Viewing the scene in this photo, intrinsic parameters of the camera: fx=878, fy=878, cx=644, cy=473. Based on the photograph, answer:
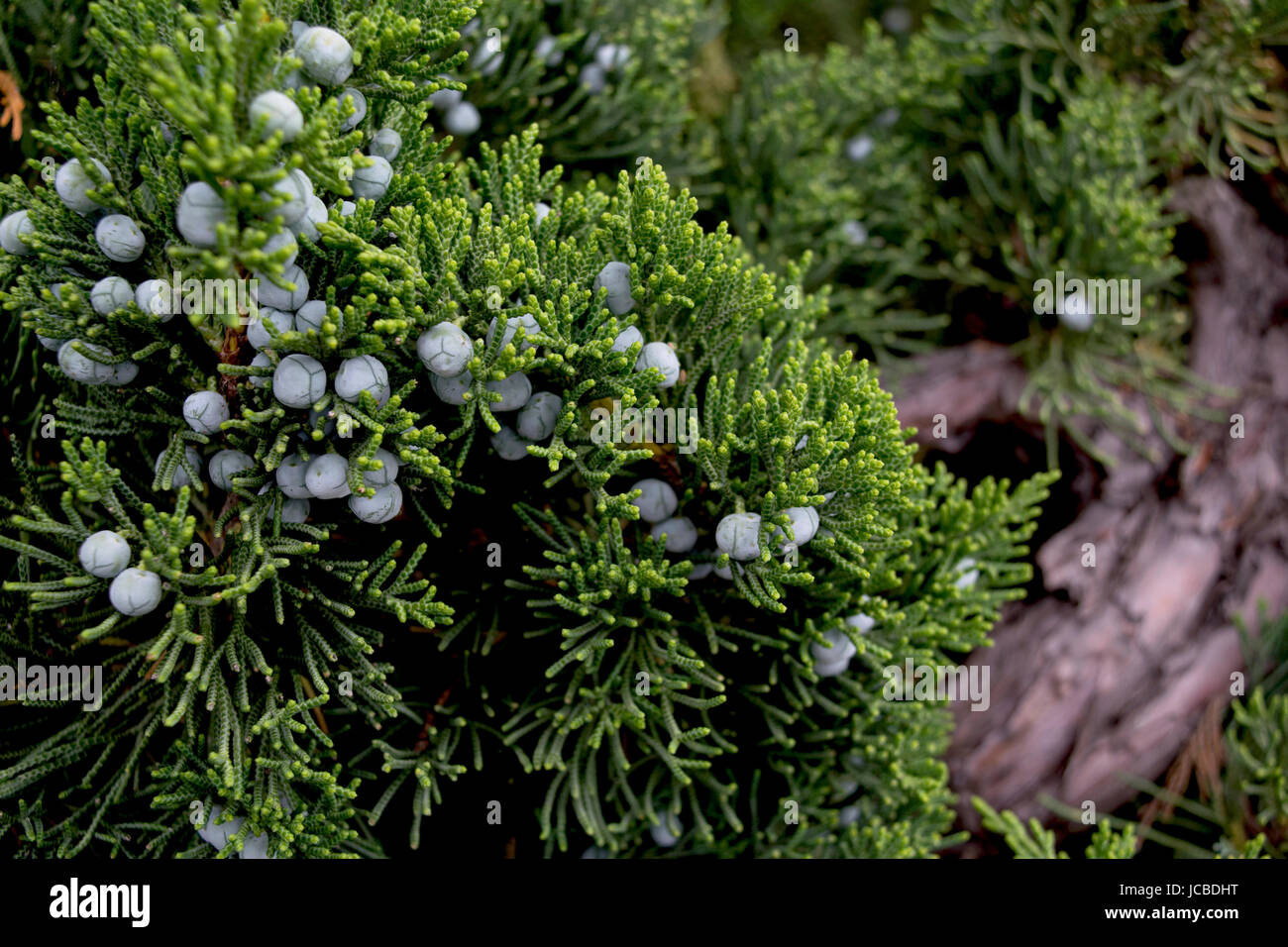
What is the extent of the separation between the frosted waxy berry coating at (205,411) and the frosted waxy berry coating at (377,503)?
0.20 metres

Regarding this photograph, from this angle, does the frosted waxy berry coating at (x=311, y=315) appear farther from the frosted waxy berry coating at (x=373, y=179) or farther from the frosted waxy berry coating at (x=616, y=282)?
the frosted waxy berry coating at (x=616, y=282)

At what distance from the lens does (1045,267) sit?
7.67ft

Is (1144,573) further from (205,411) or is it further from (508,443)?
(205,411)

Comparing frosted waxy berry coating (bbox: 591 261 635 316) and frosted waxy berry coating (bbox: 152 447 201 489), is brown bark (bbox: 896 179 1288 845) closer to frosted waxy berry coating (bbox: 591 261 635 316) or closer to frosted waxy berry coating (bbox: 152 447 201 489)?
frosted waxy berry coating (bbox: 591 261 635 316)

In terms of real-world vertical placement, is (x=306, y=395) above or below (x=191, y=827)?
above

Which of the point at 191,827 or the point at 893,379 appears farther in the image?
the point at 893,379

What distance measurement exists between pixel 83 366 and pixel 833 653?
118cm

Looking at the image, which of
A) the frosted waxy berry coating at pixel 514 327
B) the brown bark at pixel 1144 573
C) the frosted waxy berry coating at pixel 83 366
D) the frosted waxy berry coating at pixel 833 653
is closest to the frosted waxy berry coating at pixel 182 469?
the frosted waxy berry coating at pixel 83 366

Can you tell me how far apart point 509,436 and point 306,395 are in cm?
29

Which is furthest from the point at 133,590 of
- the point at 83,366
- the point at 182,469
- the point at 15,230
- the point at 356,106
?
the point at 356,106

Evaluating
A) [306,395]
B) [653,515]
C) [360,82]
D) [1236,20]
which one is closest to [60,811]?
[306,395]

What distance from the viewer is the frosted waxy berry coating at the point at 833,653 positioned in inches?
56.9
